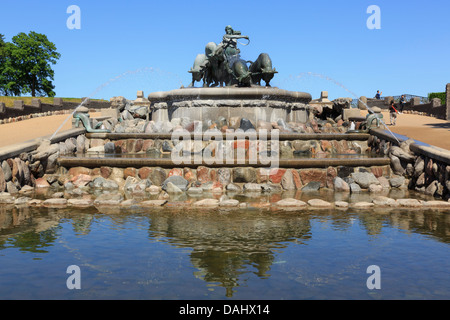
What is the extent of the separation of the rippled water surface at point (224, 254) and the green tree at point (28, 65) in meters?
62.2

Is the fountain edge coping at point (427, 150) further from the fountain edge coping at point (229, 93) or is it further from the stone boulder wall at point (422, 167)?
the fountain edge coping at point (229, 93)

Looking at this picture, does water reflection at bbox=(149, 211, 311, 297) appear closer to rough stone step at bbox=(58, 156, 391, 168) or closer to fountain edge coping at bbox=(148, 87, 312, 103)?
rough stone step at bbox=(58, 156, 391, 168)

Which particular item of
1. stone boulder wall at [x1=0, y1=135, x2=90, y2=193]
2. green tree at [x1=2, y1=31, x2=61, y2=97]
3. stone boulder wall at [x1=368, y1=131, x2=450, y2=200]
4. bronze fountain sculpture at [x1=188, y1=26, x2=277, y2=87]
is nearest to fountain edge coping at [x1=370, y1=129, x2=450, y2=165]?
stone boulder wall at [x1=368, y1=131, x2=450, y2=200]

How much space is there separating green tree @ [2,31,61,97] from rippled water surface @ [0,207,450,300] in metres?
62.2

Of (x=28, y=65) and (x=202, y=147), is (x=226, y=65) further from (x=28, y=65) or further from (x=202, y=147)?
(x=28, y=65)

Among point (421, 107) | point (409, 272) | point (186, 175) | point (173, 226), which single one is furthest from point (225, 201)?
point (421, 107)

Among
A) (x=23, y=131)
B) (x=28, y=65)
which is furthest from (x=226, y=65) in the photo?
(x=28, y=65)

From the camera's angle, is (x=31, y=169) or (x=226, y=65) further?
(x=226, y=65)

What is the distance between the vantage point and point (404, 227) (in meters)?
6.87

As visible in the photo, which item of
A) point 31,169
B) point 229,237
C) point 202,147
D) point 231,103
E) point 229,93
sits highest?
point 229,93

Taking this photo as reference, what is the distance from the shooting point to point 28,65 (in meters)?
64.6

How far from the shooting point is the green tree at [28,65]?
209 ft

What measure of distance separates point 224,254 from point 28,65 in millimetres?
66878
